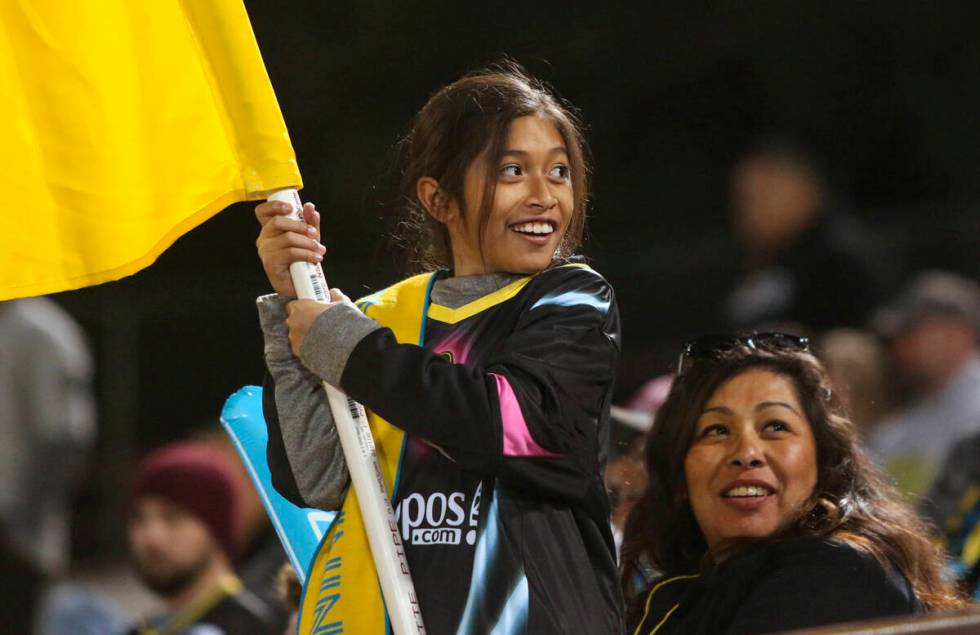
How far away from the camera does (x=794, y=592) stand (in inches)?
113

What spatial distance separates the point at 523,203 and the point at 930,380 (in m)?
3.52

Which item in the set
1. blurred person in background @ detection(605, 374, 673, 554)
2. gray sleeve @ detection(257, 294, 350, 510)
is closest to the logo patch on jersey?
gray sleeve @ detection(257, 294, 350, 510)

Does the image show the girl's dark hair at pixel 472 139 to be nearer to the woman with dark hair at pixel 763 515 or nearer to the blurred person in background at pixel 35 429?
the woman with dark hair at pixel 763 515

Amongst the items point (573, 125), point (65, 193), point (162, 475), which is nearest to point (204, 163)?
point (65, 193)

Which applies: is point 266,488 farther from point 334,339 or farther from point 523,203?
point 523,203

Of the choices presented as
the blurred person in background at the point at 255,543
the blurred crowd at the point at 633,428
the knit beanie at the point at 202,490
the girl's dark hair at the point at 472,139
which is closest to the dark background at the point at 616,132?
the blurred crowd at the point at 633,428

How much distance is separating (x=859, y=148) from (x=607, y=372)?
540 cm

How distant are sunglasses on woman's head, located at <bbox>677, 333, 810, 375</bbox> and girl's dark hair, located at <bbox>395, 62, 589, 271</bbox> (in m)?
0.52

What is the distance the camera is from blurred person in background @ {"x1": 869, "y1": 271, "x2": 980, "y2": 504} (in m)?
5.60

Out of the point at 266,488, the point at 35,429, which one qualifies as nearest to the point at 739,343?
the point at 266,488

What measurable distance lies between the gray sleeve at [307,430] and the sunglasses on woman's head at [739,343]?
925 millimetres

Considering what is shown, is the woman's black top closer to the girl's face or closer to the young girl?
the young girl

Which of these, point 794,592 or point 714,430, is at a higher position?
point 714,430

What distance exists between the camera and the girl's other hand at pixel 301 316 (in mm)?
2541
